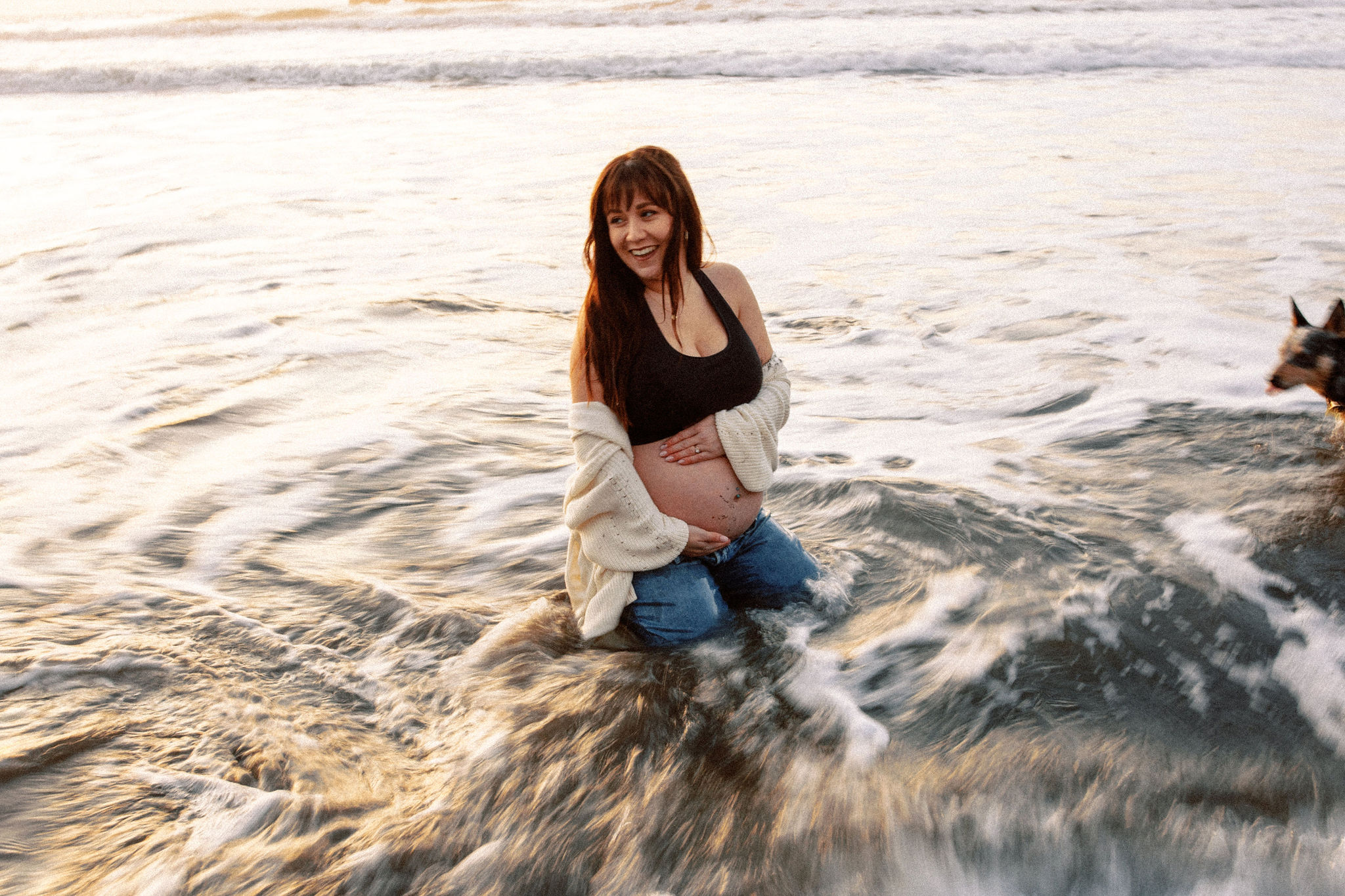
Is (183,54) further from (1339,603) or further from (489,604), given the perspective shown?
(1339,603)

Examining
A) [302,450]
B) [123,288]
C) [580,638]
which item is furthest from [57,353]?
[580,638]

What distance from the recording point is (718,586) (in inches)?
138

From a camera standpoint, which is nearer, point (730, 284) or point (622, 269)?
point (622, 269)

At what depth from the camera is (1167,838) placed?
8.40 ft

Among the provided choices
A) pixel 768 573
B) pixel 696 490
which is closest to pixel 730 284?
pixel 696 490

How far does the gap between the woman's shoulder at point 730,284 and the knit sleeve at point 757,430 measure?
0.26 m

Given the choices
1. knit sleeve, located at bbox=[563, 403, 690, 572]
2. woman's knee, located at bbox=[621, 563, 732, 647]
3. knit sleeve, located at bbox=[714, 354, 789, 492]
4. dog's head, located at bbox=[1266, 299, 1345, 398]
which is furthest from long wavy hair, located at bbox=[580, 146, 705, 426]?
dog's head, located at bbox=[1266, 299, 1345, 398]

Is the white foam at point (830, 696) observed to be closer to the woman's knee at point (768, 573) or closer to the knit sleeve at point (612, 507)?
the woman's knee at point (768, 573)

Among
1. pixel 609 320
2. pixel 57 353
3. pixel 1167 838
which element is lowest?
pixel 1167 838

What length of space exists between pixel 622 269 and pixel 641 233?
177 millimetres

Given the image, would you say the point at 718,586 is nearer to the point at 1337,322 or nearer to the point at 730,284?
the point at 730,284

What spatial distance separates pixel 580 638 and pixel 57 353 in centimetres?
486

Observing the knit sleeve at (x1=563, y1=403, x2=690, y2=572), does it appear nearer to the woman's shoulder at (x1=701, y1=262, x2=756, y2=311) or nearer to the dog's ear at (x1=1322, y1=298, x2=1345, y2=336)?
the woman's shoulder at (x1=701, y1=262, x2=756, y2=311)

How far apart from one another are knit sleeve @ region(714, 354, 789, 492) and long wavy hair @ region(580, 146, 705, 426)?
1.18ft
